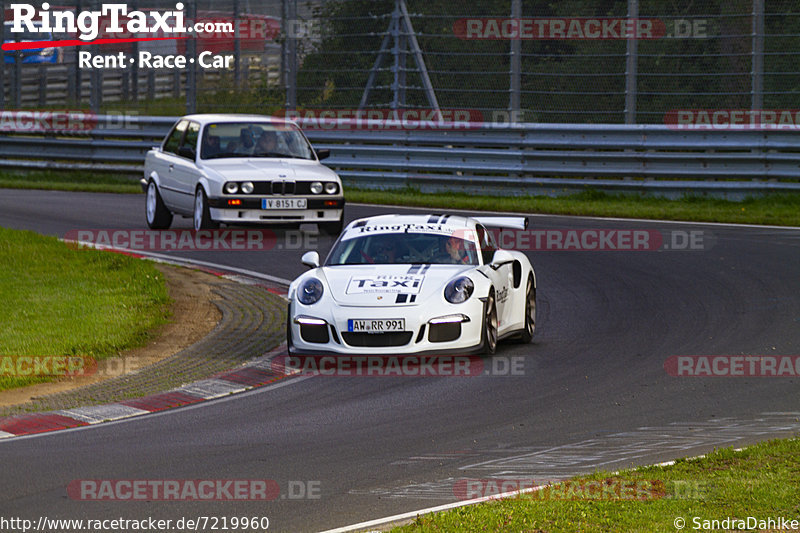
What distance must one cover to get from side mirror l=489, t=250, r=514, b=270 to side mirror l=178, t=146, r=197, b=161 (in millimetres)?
7342

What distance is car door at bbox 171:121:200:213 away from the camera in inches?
691

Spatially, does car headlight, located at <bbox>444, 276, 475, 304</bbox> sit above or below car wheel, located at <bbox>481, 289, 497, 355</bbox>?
above

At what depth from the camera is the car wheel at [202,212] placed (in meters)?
17.2

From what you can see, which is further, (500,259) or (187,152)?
(187,152)

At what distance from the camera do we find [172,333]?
12.0 metres

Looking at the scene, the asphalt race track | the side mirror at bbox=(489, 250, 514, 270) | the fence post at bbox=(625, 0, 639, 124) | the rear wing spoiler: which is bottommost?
the asphalt race track

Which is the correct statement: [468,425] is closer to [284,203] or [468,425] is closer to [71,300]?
[71,300]

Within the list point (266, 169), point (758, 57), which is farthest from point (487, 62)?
point (266, 169)

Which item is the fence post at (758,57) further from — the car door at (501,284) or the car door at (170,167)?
the car door at (501,284)

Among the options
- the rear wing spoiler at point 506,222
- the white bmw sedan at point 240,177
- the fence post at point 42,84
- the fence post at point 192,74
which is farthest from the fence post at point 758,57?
the fence post at point 42,84

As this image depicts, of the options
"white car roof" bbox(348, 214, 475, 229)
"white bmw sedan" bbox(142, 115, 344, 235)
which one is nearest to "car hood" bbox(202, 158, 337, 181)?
"white bmw sedan" bbox(142, 115, 344, 235)

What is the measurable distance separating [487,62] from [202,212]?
6855 millimetres

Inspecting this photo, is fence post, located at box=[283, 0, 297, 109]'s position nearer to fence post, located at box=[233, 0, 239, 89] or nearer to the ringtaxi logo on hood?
fence post, located at box=[233, 0, 239, 89]

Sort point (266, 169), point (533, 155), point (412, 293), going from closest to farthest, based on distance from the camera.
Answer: point (412, 293)
point (266, 169)
point (533, 155)
